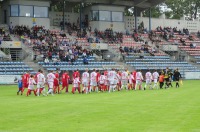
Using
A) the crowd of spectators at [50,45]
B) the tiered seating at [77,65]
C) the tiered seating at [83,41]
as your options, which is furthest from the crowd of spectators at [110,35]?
the tiered seating at [77,65]

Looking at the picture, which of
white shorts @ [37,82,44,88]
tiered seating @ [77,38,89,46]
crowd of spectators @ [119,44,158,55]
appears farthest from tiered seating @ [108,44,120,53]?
white shorts @ [37,82,44,88]

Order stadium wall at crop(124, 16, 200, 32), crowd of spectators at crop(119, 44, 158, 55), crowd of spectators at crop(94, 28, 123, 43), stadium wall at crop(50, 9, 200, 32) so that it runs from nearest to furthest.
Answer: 1. crowd of spectators at crop(119, 44, 158, 55)
2. crowd of spectators at crop(94, 28, 123, 43)
3. stadium wall at crop(50, 9, 200, 32)
4. stadium wall at crop(124, 16, 200, 32)

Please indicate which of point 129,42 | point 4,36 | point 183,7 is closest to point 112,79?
point 4,36

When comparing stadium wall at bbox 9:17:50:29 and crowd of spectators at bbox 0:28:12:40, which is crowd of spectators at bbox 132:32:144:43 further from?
crowd of spectators at bbox 0:28:12:40

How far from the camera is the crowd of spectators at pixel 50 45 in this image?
183 ft

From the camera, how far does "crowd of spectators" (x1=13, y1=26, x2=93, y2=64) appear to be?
183 feet

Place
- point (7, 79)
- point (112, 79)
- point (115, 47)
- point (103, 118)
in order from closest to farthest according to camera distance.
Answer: point (103, 118) < point (112, 79) < point (7, 79) < point (115, 47)

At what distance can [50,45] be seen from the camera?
57.8 metres

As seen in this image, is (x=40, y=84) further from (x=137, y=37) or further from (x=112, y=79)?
(x=137, y=37)

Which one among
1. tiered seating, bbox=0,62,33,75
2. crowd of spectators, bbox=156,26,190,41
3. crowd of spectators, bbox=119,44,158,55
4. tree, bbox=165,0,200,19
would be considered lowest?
tiered seating, bbox=0,62,33,75

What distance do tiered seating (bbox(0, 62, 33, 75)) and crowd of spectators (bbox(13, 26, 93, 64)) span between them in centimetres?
328

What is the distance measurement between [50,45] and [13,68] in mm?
8721

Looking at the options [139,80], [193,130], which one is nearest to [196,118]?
[193,130]

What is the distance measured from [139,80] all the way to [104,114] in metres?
21.6
